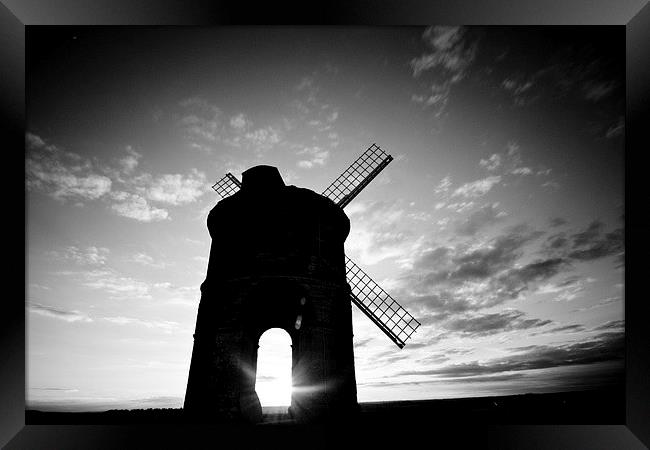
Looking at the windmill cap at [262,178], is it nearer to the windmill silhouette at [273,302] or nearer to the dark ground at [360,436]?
the windmill silhouette at [273,302]

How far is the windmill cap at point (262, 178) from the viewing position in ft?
36.8

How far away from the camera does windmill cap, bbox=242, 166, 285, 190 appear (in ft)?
36.8

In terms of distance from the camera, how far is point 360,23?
4.60 m

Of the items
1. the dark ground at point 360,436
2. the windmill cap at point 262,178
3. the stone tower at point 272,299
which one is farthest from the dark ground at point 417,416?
the windmill cap at point 262,178

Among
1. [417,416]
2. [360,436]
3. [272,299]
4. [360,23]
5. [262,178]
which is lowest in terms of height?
[417,416]

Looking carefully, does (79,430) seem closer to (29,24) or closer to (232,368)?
Result: (29,24)

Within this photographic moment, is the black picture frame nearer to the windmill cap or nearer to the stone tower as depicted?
the stone tower

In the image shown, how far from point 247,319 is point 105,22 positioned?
23.0 ft

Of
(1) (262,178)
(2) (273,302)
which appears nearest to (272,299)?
(2) (273,302)

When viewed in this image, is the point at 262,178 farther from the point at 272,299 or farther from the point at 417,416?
the point at 417,416

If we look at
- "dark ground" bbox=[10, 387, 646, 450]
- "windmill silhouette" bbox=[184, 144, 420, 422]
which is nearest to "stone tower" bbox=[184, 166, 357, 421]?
"windmill silhouette" bbox=[184, 144, 420, 422]

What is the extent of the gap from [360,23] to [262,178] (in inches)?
279
